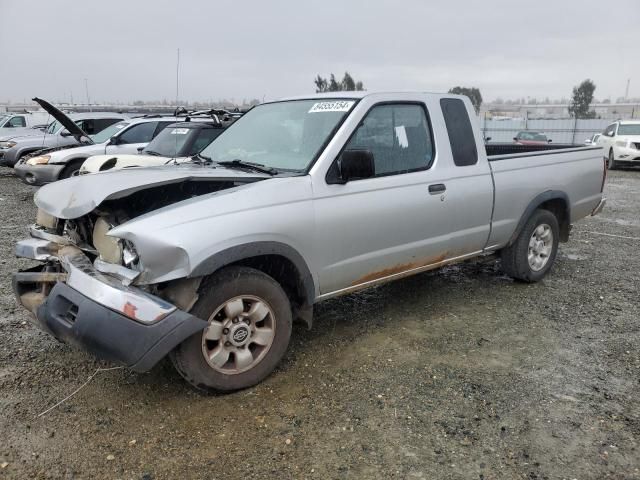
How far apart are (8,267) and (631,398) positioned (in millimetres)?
5957

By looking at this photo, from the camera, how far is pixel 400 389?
346 cm

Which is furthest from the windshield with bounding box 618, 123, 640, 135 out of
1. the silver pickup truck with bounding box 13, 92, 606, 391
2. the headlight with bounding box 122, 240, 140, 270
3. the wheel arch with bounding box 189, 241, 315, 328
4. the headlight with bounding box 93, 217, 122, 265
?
the headlight with bounding box 122, 240, 140, 270

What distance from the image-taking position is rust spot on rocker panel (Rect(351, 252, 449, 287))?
3.99 metres

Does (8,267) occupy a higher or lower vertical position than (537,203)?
lower

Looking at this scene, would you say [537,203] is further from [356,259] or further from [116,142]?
[116,142]

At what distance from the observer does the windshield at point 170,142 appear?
8492 mm

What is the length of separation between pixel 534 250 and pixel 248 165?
10.7 feet

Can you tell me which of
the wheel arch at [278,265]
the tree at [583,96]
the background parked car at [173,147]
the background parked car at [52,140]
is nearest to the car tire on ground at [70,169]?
the background parked car at [173,147]

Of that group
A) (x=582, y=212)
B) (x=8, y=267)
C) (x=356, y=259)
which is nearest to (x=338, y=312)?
(x=356, y=259)

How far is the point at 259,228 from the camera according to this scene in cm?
A: 323

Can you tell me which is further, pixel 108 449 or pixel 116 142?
pixel 116 142

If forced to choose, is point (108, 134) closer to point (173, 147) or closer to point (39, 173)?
point (39, 173)

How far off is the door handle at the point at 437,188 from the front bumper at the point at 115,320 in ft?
7.09

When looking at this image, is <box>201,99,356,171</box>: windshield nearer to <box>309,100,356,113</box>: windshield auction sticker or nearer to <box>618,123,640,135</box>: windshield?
<box>309,100,356,113</box>: windshield auction sticker
